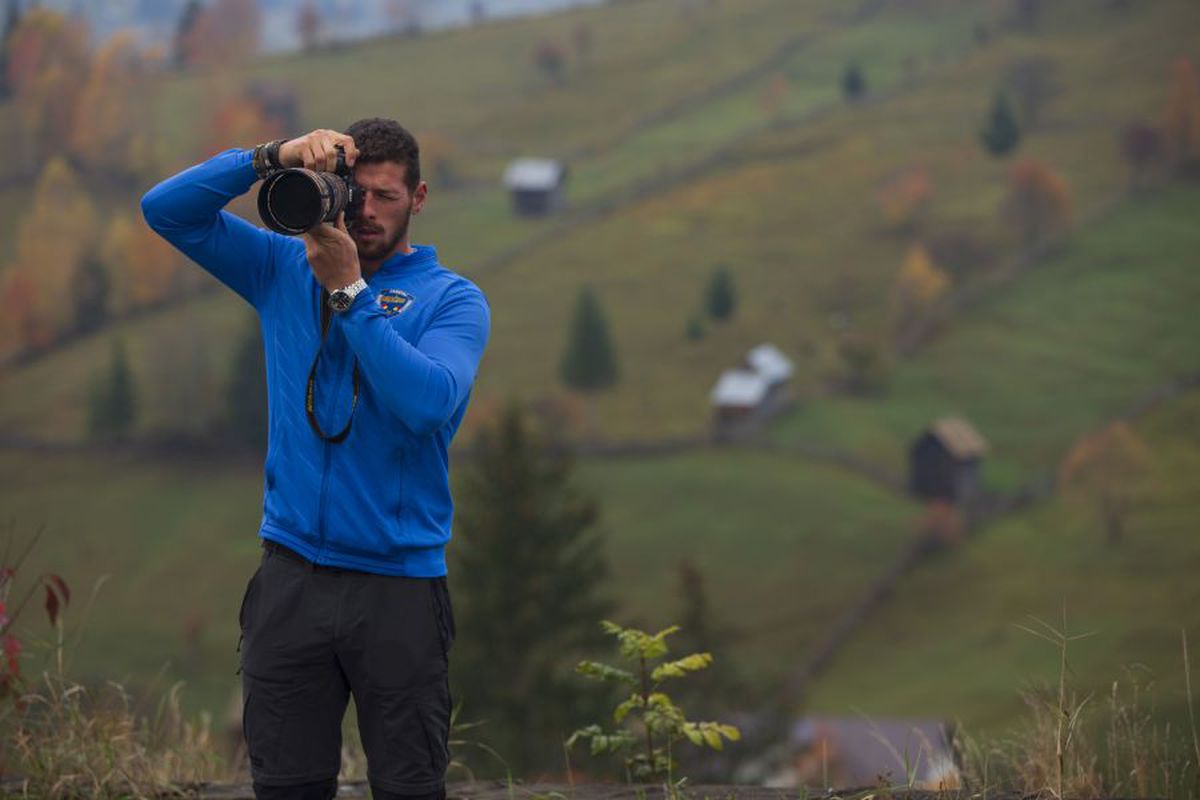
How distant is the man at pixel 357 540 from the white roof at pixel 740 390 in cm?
6970

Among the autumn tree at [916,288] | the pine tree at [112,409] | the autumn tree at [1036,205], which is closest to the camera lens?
the pine tree at [112,409]

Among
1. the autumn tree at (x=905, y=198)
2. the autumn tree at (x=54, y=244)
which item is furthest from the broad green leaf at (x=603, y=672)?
the autumn tree at (x=54, y=244)

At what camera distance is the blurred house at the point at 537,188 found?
100312 mm

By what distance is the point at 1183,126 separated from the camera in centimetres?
9912

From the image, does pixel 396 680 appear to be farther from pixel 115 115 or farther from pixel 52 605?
pixel 115 115

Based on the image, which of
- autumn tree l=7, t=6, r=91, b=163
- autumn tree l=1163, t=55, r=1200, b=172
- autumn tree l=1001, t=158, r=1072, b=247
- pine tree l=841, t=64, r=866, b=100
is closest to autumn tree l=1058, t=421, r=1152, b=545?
autumn tree l=1001, t=158, r=1072, b=247

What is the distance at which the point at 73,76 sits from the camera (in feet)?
421

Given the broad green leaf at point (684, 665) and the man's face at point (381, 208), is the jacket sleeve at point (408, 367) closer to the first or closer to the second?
the man's face at point (381, 208)

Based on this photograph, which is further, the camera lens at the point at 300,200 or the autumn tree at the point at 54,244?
the autumn tree at the point at 54,244

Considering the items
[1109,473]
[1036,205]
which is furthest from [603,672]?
[1036,205]

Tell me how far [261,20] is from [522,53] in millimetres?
29147

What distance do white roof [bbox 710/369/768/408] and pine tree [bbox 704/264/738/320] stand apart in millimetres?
8977

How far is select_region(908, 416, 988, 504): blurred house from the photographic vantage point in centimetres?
6900

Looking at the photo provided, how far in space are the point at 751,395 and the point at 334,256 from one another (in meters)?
70.3
